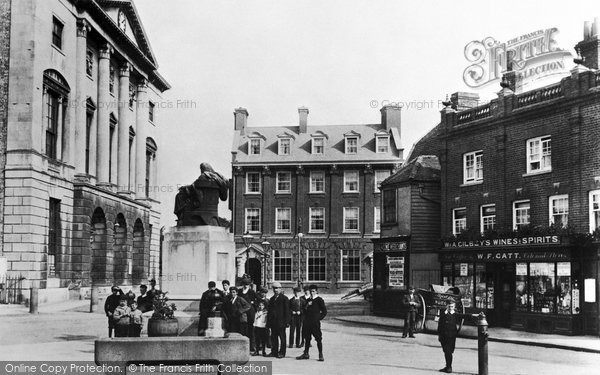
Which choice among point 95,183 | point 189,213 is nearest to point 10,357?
point 189,213

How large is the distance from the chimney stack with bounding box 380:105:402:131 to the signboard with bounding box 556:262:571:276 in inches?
1620

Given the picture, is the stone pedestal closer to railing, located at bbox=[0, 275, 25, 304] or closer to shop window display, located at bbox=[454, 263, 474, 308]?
shop window display, located at bbox=[454, 263, 474, 308]

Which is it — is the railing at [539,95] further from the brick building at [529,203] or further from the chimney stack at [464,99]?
the chimney stack at [464,99]

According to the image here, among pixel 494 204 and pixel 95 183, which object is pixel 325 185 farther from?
pixel 494 204

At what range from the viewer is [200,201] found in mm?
19938

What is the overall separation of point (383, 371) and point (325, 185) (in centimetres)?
4981

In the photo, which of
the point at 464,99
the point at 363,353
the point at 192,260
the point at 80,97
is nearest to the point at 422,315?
the point at 363,353

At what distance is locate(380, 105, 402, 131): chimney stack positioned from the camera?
6719cm

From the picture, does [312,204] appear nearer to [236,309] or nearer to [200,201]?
[200,201]

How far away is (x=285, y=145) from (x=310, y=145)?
222cm

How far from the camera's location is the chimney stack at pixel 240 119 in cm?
6819

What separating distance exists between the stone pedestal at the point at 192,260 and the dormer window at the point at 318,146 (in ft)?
155

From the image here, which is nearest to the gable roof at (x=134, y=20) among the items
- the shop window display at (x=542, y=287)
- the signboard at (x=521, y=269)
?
the signboard at (x=521, y=269)

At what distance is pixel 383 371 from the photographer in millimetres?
15789
